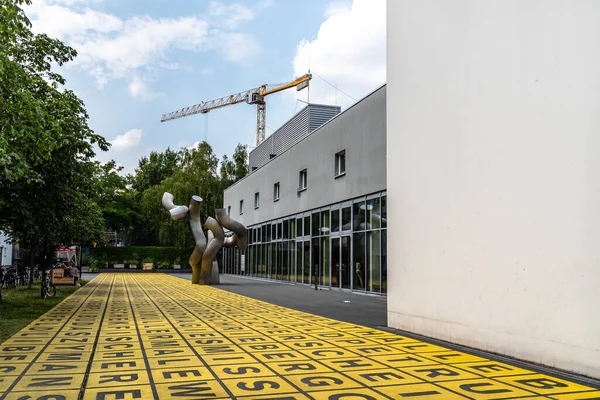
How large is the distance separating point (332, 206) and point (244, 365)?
52.7 feet

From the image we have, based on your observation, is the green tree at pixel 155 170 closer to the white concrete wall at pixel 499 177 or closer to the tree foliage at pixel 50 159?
the tree foliage at pixel 50 159

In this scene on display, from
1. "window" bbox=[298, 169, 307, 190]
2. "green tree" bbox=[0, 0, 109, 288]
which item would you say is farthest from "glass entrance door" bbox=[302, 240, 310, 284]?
"green tree" bbox=[0, 0, 109, 288]

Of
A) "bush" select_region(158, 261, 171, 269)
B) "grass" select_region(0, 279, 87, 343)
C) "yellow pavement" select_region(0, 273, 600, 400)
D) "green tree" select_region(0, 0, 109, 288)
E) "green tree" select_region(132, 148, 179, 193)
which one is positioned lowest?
"yellow pavement" select_region(0, 273, 600, 400)

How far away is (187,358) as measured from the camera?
23.4 ft

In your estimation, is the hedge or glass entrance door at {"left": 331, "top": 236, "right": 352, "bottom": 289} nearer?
glass entrance door at {"left": 331, "top": 236, "right": 352, "bottom": 289}

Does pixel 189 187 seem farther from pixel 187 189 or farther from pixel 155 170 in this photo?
pixel 155 170

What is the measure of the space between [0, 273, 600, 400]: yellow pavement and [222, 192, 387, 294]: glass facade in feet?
24.8

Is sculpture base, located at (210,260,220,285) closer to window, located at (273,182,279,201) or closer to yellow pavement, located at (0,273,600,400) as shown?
window, located at (273,182,279,201)

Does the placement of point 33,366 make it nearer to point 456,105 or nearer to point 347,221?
point 456,105

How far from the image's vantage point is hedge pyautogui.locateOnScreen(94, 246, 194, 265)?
5156 centimetres

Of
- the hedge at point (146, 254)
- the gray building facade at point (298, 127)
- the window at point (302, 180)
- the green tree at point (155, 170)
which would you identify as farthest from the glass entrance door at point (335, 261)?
the green tree at point (155, 170)

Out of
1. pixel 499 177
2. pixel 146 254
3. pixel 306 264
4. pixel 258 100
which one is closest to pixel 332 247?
pixel 306 264

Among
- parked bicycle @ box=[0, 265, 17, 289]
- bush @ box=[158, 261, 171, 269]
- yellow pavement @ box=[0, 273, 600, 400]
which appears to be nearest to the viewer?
yellow pavement @ box=[0, 273, 600, 400]

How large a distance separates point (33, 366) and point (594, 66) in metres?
7.56
